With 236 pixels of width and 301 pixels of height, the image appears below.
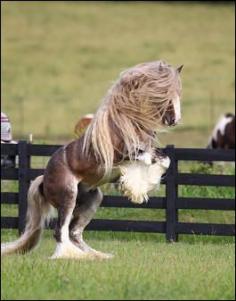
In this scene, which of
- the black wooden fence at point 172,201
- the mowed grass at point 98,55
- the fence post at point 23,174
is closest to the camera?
the black wooden fence at point 172,201

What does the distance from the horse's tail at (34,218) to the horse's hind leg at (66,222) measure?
11.7 inches

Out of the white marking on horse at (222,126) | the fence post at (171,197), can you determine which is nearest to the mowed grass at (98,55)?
the white marking on horse at (222,126)

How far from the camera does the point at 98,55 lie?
46469 millimetres

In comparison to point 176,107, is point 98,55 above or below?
above

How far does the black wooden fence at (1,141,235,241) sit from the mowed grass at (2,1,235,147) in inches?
654

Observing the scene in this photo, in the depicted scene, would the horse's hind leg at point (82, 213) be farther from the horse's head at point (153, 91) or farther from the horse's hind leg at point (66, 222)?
the horse's head at point (153, 91)

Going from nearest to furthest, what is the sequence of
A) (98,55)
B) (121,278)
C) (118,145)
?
(121,278)
(118,145)
(98,55)

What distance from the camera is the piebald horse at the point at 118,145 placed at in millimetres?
9773

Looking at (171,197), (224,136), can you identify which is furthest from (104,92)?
(171,197)

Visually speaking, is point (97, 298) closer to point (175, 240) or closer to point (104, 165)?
point (104, 165)

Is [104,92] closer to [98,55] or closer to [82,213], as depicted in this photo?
[82,213]

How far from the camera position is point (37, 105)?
128 feet

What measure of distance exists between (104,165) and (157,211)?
268 inches

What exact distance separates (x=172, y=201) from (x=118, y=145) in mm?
4823
